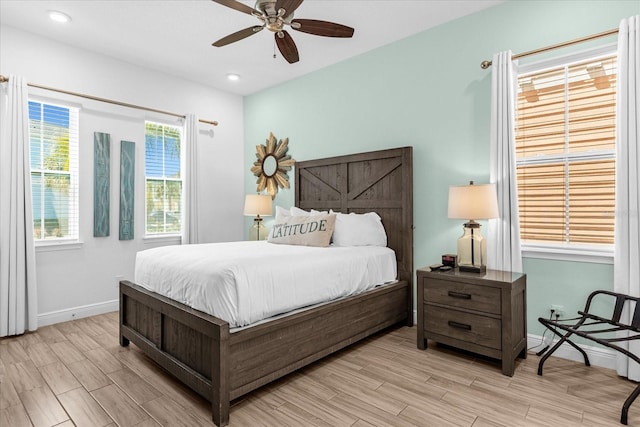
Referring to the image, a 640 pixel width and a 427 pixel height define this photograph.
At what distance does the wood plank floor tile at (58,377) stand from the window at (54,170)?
1581 millimetres

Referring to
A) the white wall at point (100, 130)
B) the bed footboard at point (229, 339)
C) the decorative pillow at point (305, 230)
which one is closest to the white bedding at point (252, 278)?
the bed footboard at point (229, 339)

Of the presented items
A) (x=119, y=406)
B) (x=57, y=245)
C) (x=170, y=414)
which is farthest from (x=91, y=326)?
(x=170, y=414)

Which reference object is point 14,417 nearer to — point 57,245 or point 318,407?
point 318,407

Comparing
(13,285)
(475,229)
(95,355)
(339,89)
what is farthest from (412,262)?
(13,285)

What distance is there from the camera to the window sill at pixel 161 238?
425 centimetres

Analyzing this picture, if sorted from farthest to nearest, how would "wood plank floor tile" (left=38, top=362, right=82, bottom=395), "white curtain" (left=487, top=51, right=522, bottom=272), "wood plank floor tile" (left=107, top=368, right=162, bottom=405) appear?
"white curtain" (left=487, top=51, right=522, bottom=272) < "wood plank floor tile" (left=38, top=362, right=82, bottom=395) < "wood plank floor tile" (left=107, top=368, right=162, bottom=405)

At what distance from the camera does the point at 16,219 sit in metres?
3.18

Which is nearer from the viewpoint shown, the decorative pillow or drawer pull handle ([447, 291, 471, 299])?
drawer pull handle ([447, 291, 471, 299])

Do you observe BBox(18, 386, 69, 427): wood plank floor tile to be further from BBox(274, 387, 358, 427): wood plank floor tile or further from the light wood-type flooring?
BBox(274, 387, 358, 427): wood plank floor tile

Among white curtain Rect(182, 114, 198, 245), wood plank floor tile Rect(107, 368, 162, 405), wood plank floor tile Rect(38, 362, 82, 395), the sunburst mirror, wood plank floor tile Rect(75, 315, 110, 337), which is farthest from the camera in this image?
the sunburst mirror

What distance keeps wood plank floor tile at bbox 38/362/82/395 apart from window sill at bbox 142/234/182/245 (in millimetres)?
1860

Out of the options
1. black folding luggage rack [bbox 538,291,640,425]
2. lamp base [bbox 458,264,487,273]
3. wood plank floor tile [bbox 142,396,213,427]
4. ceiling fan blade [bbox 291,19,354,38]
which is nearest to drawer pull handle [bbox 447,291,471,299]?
lamp base [bbox 458,264,487,273]

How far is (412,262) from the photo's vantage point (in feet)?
11.2

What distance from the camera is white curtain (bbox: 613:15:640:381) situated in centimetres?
225
